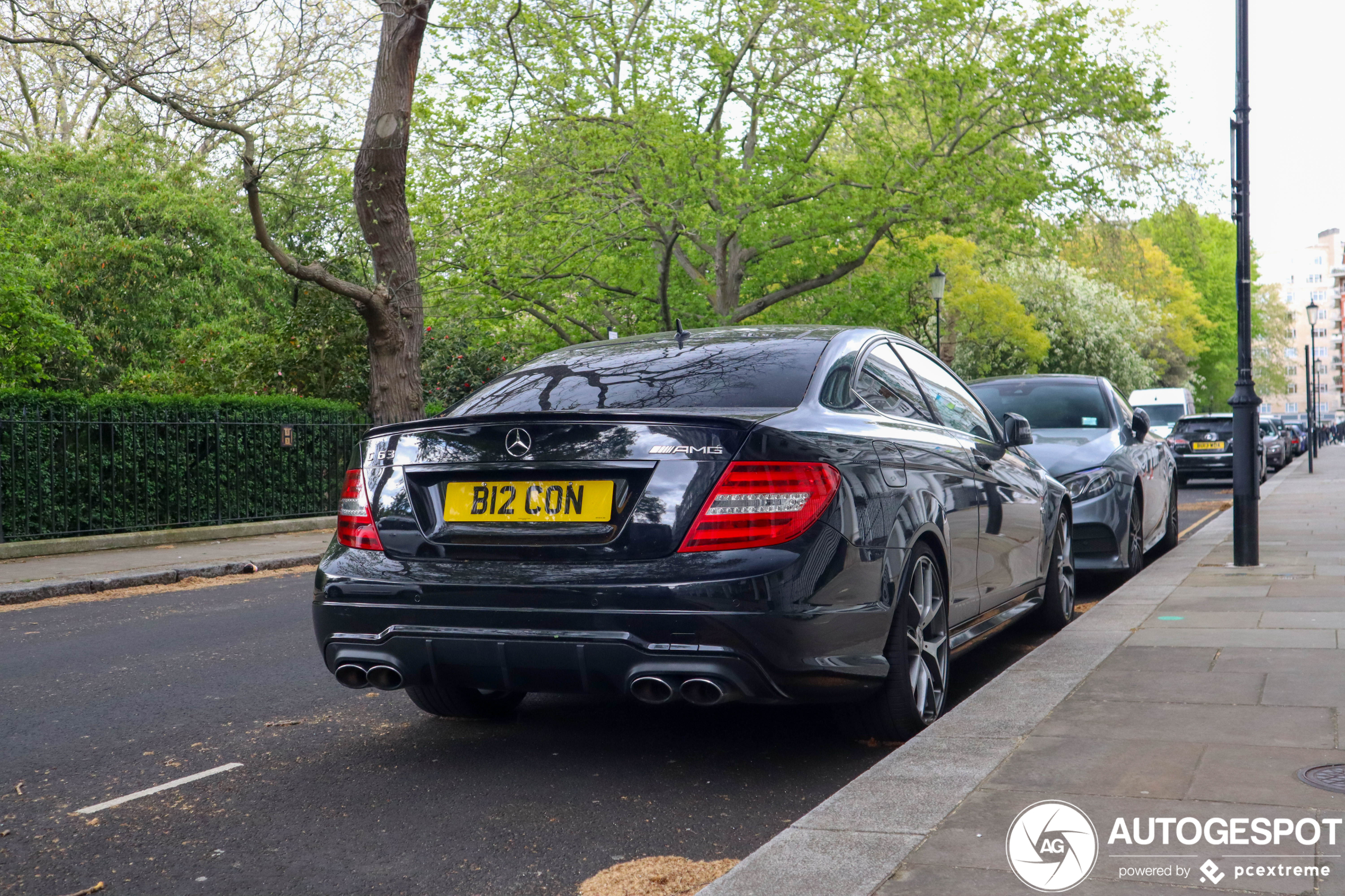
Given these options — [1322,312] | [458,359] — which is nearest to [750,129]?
[458,359]

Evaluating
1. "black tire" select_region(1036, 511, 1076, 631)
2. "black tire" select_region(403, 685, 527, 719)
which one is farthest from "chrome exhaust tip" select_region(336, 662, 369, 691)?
"black tire" select_region(1036, 511, 1076, 631)

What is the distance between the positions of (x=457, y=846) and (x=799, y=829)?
3.32ft

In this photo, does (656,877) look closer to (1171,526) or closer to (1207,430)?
(1171,526)

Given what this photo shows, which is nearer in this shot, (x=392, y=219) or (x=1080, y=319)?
(x=392, y=219)

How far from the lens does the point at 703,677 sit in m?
3.88

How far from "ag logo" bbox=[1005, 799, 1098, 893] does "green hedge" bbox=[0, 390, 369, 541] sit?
1262 cm

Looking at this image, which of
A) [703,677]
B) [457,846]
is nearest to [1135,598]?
[703,677]

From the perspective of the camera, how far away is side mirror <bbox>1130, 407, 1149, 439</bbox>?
31.9 ft

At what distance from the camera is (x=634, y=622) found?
392 cm

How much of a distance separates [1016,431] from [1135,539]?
3610 mm

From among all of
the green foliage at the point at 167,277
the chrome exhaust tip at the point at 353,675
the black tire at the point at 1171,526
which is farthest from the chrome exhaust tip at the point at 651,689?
the green foliage at the point at 167,277

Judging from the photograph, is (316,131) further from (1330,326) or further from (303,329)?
(1330,326)

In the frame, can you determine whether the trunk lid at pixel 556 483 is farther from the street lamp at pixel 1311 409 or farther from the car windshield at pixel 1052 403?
the street lamp at pixel 1311 409

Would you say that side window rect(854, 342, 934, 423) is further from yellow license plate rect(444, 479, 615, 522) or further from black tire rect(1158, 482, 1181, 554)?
black tire rect(1158, 482, 1181, 554)
